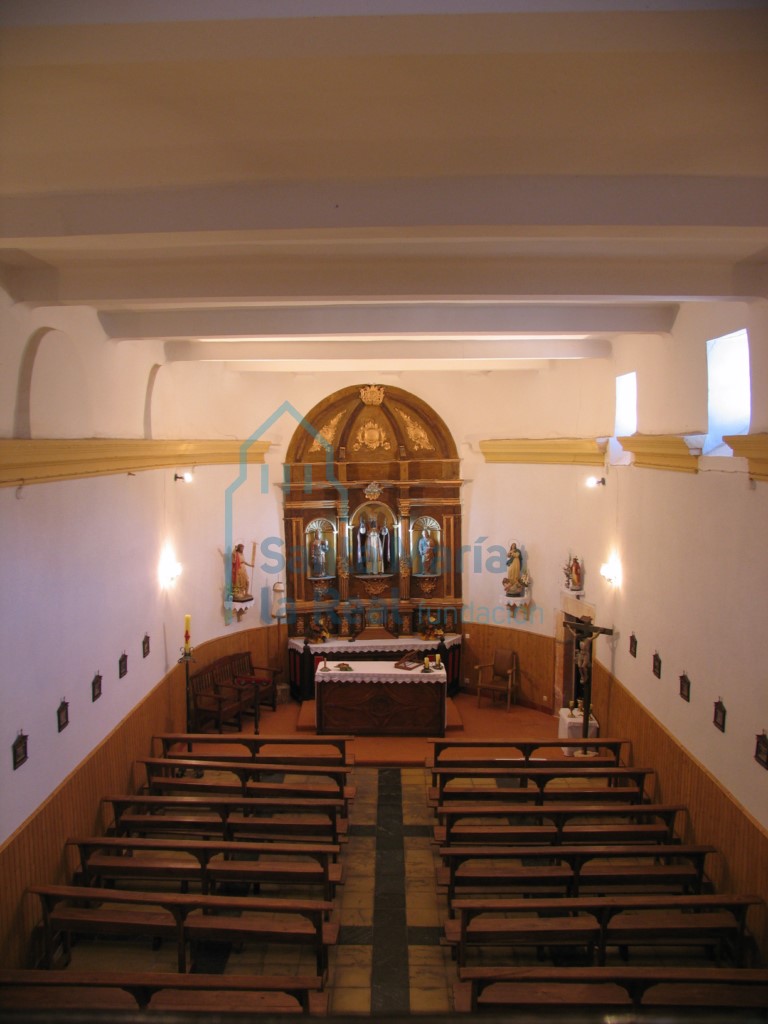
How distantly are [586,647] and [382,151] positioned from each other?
8197 mm

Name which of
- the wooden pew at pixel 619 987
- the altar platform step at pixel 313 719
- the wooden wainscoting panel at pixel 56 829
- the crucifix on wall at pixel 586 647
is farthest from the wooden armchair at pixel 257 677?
the wooden pew at pixel 619 987

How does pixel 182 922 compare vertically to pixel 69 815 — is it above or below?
below

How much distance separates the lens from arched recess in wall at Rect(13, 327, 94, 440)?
240 inches

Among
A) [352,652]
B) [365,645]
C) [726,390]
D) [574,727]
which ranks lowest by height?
[574,727]

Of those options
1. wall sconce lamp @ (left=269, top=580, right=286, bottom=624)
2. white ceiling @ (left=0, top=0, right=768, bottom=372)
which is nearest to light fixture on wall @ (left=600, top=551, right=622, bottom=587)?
white ceiling @ (left=0, top=0, right=768, bottom=372)

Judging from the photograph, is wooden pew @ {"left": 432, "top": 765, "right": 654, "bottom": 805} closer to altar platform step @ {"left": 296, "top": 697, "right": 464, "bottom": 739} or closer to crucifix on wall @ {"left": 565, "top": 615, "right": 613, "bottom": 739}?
crucifix on wall @ {"left": 565, "top": 615, "right": 613, "bottom": 739}

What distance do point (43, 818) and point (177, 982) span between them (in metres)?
2.24

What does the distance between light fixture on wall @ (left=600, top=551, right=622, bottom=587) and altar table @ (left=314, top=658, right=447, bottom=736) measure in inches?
120

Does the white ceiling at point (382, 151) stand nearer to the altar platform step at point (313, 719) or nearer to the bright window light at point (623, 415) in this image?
the bright window light at point (623, 415)

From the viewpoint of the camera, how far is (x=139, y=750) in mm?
9070

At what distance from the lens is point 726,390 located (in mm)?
7266

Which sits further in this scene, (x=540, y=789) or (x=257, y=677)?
(x=257, y=677)

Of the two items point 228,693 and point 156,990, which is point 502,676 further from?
point 156,990

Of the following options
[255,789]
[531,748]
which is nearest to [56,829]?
[255,789]
